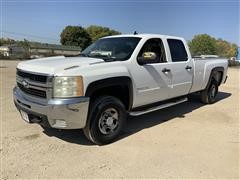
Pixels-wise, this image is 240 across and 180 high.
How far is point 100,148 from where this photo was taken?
4328 mm

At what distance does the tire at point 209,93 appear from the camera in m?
7.58

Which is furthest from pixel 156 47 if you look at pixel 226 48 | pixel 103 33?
pixel 226 48

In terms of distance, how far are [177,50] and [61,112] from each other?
11.2 feet

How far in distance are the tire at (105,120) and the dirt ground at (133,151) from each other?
0.56 feet

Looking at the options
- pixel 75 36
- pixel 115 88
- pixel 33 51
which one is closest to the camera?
pixel 115 88

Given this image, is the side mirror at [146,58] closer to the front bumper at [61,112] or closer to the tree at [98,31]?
the front bumper at [61,112]

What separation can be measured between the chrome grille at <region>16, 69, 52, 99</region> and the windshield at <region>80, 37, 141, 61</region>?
127cm

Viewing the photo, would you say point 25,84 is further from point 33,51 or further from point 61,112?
point 33,51

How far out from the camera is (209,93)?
7695mm

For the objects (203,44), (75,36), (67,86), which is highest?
(75,36)

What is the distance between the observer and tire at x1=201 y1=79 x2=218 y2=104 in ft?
24.9

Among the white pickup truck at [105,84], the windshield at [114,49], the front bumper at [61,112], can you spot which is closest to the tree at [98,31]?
the white pickup truck at [105,84]

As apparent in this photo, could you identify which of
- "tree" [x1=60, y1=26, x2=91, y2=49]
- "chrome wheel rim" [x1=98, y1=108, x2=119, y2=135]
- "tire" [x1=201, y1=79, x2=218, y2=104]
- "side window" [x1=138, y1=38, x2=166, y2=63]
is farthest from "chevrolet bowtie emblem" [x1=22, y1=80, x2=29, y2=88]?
"tree" [x1=60, y1=26, x2=91, y2=49]

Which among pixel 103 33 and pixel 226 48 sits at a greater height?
pixel 103 33
